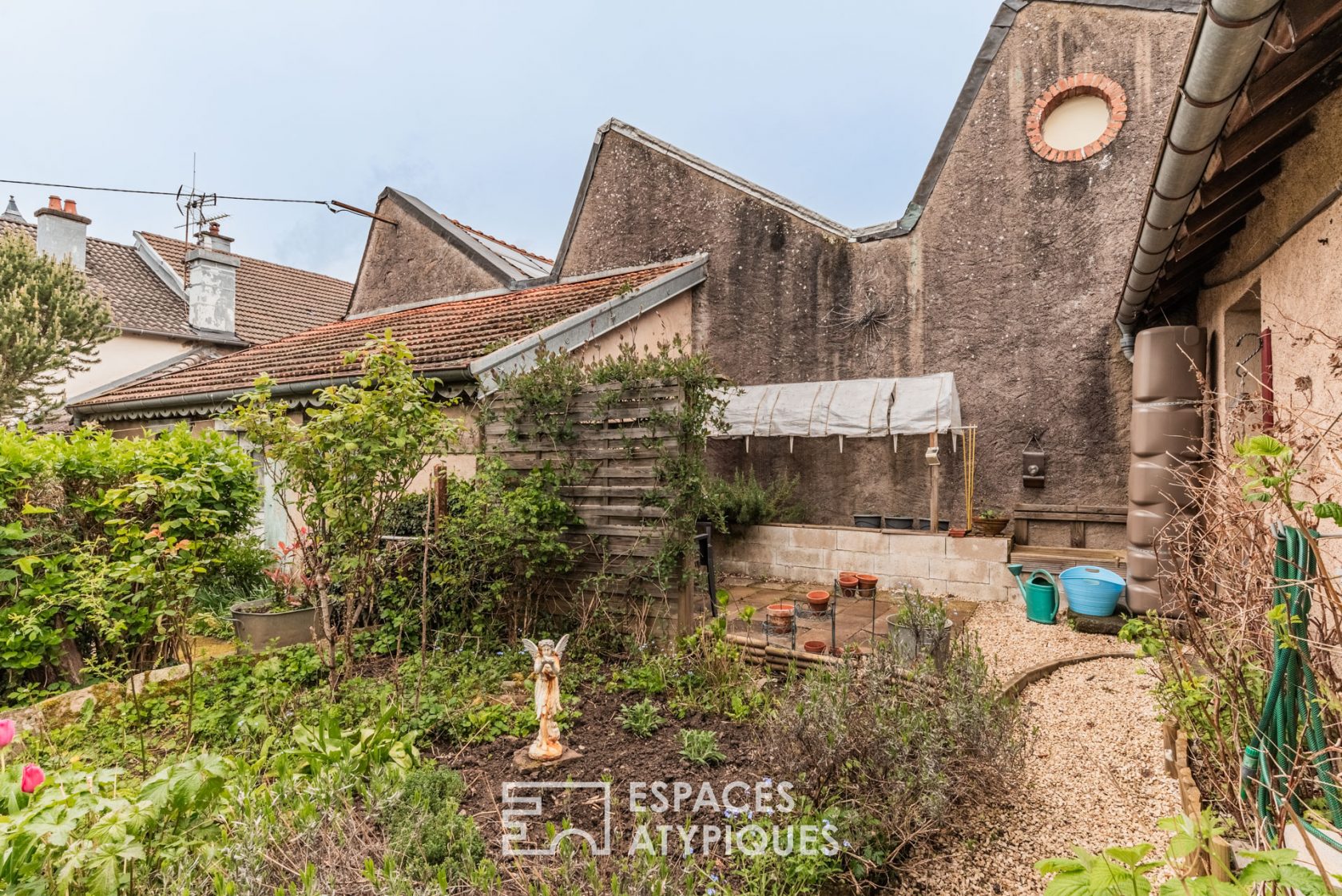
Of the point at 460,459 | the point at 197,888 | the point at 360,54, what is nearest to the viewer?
the point at 197,888

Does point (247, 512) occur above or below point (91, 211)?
below

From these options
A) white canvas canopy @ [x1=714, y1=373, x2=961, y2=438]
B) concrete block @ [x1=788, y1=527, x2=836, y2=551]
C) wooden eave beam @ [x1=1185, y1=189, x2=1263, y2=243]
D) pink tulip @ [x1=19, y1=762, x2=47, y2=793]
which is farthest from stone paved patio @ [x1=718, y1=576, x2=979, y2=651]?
pink tulip @ [x1=19, y1=762, x2=47, y2=793]

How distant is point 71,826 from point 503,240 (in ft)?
44.2

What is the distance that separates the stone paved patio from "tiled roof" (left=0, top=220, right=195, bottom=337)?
1534cm

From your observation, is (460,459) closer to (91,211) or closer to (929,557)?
(929,557)

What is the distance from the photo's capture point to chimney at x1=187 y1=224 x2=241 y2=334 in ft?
51.8

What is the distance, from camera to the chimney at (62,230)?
14.7 m

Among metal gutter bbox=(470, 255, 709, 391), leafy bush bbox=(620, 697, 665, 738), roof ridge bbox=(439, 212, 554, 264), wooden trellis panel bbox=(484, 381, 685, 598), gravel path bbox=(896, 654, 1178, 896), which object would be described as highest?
roof ridge bbox=(439, 212, 554, 264)

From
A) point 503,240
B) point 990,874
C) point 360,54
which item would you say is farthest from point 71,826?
point 503,240

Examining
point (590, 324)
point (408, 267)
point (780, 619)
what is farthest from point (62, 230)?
point (780, 619)

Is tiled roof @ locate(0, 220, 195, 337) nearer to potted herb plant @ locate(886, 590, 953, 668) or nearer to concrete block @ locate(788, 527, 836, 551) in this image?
concrete block @ locate(788, 527, 836, 551)

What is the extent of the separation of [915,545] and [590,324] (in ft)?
16.5

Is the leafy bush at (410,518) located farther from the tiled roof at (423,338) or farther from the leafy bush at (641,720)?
the leafy bush at (641,720)

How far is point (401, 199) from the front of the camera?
12688mm
